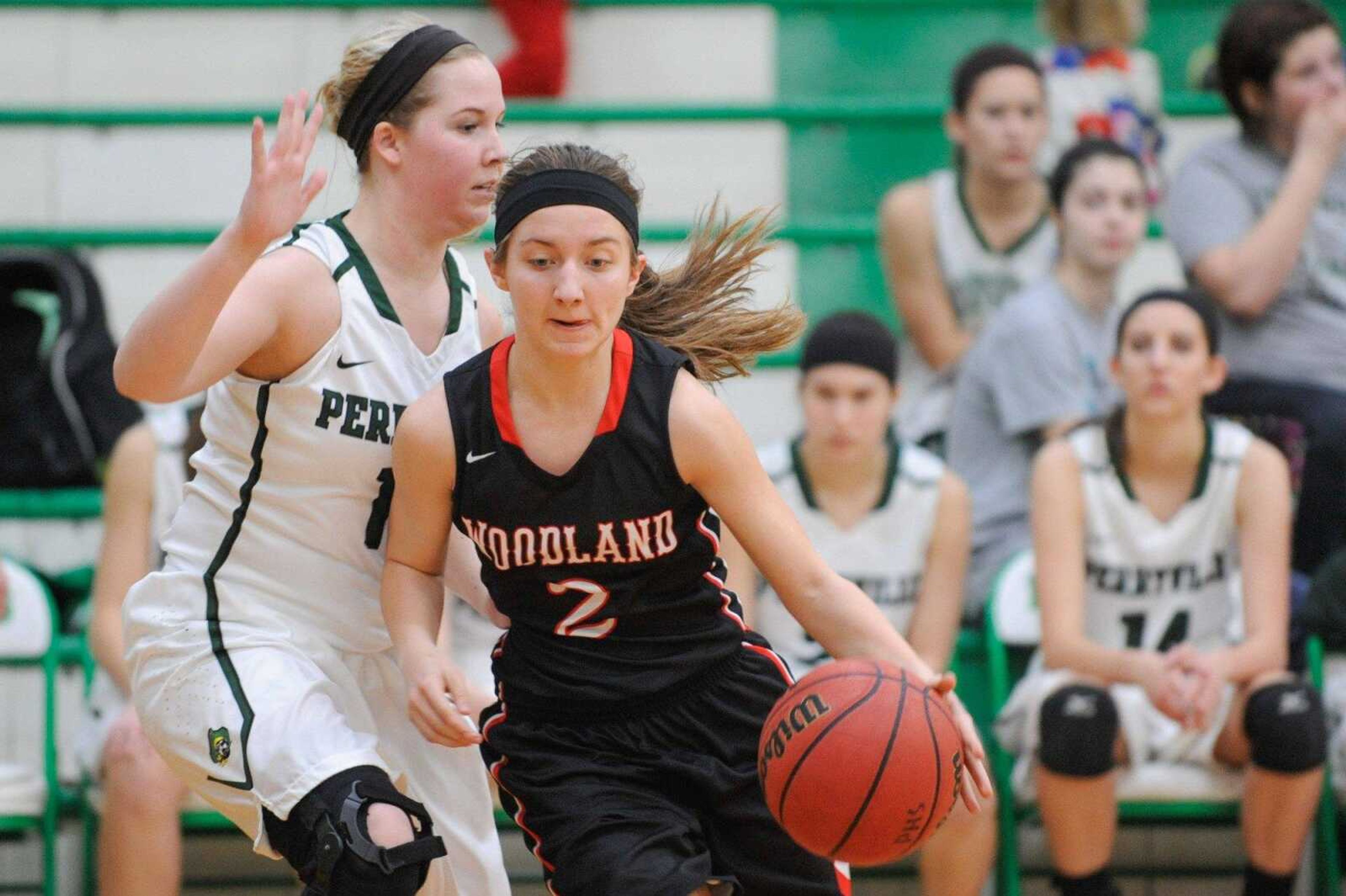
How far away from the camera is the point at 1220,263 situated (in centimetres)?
572

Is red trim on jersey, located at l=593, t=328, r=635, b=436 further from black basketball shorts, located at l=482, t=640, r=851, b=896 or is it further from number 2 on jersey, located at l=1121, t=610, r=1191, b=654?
number 2 on jersey, located at l=1121, t=610, r=1191, b=654

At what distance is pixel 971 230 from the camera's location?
6012 millimetres

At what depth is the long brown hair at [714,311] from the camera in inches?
142

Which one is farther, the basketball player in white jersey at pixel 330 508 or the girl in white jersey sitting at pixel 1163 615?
the girl in white jersey sitting at pixel 1163 615

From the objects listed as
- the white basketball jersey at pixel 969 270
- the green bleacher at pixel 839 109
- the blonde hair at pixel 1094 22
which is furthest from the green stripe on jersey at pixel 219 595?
the blonde hair at pixel 1094 22

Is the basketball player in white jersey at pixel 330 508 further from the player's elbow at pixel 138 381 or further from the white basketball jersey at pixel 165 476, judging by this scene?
the white basketball jersey at pixel 165 476

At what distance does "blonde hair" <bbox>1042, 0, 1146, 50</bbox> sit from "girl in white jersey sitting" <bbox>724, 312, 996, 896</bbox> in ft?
5.91

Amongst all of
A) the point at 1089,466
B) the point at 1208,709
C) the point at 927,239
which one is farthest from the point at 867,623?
the point at 927,239

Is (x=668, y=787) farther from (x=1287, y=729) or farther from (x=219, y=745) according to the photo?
(x=1287, y=729)

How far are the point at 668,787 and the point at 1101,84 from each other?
3.95 meters

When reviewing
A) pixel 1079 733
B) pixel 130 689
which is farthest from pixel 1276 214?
pixel 130 689

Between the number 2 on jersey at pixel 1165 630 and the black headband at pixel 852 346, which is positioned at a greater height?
the black headband at pixel 852 346

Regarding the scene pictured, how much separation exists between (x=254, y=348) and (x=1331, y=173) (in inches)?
162

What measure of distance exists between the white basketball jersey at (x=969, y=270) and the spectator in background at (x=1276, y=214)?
45cm
